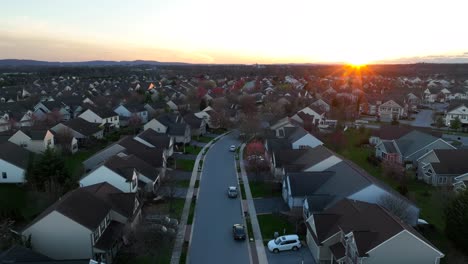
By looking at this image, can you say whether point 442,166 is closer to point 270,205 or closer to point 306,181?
point 306,181

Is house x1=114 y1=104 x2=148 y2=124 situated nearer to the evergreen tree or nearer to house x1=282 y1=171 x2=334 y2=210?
house x1=282 y1=171 x2=334 y2=210

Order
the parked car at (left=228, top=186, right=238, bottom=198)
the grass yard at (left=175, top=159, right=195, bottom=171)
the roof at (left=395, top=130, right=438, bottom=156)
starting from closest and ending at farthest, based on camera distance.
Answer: the parked car at (left=228, top=186, right=238, bottom=198), the grass yard at (left=175, top=159, right=195, bottom=171), the roof at (left=395, top=130, right=438, bottom=156)

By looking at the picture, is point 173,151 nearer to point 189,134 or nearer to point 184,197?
point 189,134

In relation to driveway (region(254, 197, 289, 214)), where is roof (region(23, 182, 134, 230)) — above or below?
above

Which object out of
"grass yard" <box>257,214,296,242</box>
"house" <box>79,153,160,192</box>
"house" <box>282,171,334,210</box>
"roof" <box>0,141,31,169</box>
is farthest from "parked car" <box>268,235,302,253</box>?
"roof" <box>0,141,31,169</box>

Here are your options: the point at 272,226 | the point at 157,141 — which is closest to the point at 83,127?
the point at 157,141

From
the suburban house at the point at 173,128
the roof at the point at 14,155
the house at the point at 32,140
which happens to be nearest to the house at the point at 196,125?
the suburban house at the point at 173,128

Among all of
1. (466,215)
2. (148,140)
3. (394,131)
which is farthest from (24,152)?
(394,131)
